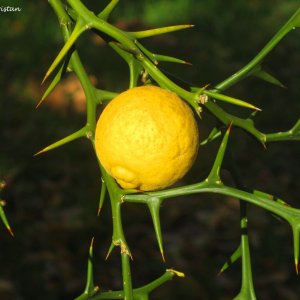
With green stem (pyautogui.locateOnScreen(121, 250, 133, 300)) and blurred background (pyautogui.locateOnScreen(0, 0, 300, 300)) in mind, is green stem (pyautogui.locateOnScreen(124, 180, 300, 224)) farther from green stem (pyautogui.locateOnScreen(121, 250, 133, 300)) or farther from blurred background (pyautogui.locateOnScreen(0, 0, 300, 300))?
blurred background (pyautogui.locateOnScreen(0, 0, 300, 300))

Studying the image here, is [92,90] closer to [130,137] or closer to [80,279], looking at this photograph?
[130,137]

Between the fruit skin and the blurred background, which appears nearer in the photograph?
the fruit skin

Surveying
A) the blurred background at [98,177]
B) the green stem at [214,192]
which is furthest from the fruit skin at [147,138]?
the blurred background at [98,177]

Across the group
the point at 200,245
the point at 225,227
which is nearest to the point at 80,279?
the point at 200,245

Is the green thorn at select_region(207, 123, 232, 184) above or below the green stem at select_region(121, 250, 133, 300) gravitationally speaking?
above

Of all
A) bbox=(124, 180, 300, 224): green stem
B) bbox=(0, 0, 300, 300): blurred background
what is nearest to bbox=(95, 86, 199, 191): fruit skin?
bbox=(124, 180, 300, 224): green stem

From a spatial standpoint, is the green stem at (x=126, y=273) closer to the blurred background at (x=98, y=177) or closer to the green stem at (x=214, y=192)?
the green stem at (x=214, y=192)
